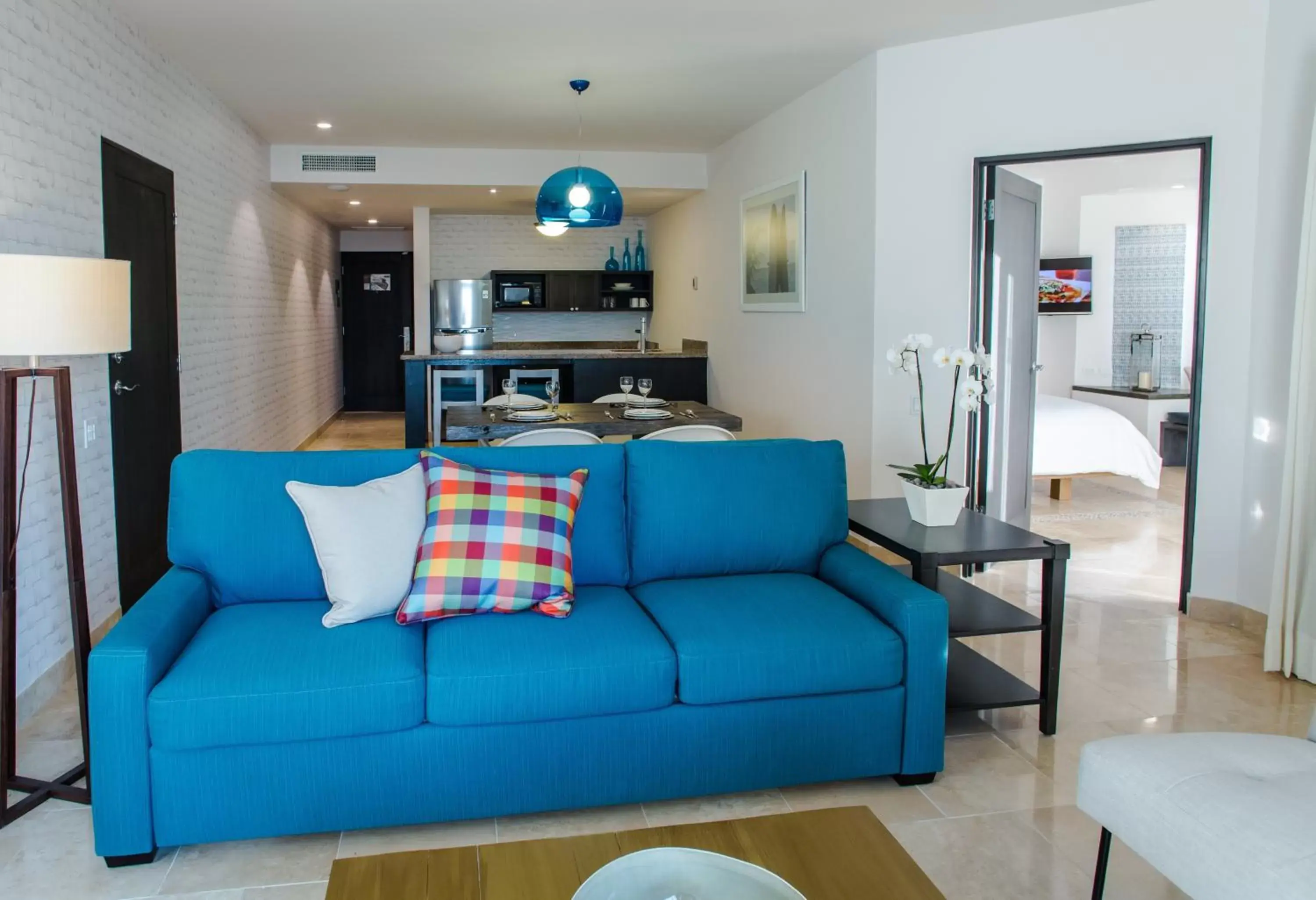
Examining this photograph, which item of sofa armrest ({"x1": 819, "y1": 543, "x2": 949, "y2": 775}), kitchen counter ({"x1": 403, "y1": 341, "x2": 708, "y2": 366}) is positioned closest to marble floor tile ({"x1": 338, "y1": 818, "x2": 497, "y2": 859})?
sofa armrest ({"x1": 819, "y1": 543, "x2": 949, "y2": 775})

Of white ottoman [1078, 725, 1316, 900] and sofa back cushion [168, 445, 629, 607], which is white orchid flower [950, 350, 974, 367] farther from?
sofa back cushion [168, 445, 629, 607]

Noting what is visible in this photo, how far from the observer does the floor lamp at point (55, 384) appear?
2.59 m

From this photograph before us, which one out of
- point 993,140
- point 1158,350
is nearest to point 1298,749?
point 993,140

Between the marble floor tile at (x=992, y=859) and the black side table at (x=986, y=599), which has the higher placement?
the black side table at (x=986, y=599)

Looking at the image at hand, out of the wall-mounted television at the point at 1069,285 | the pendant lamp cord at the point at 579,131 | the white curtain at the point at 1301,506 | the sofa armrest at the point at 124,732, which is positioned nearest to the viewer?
the sofa armrest at the point at 124,732

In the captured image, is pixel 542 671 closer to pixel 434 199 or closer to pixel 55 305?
pixel 55 305

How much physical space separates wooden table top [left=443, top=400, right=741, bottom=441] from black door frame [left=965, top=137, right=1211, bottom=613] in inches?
50.6

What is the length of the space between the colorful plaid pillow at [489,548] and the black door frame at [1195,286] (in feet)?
9.70

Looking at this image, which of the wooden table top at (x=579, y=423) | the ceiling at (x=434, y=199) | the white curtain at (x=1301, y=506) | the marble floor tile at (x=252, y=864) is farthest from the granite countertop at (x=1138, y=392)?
the marble floor tile at (x=252, y=864)

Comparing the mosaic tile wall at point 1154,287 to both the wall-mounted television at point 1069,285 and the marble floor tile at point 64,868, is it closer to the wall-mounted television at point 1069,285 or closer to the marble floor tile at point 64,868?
the wall-mounted television at point 1069,285

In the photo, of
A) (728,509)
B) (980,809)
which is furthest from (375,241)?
(980,809)

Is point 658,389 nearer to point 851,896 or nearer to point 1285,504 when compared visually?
point 1285,504

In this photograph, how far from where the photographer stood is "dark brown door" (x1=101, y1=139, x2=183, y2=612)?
459 cm

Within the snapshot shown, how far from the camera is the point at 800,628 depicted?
285 centimetres
